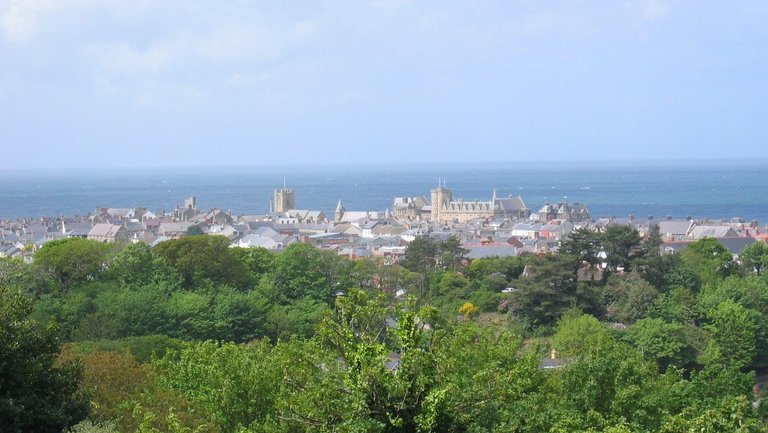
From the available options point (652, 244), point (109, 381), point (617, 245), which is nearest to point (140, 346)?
point (109, 381)

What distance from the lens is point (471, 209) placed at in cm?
10344

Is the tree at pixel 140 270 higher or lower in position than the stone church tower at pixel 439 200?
higher

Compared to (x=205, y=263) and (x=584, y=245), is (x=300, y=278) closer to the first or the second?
(x=205, y=263)

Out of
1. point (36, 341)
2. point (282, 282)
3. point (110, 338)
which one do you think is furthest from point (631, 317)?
point (36, 341)

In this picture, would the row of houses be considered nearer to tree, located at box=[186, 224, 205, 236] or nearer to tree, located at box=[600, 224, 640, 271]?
tree, located at box=[186, 224, 205, 236]

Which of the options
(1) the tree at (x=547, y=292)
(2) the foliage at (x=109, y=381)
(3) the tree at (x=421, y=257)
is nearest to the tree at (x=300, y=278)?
(1) the tree at (x=547, y=292)

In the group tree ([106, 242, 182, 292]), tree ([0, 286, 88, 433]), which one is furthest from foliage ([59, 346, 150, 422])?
tree ([106, 242, 182, 292])

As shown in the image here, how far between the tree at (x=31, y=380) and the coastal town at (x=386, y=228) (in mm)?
42458

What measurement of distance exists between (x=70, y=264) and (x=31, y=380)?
75.1ft

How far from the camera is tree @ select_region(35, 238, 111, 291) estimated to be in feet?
115

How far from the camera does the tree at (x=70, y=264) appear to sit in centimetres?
3497

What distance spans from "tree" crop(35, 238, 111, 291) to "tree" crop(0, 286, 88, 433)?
71.3 ft

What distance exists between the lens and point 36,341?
1350 cm

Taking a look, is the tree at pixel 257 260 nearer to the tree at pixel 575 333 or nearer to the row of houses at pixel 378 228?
the tree at pixel 575 333
